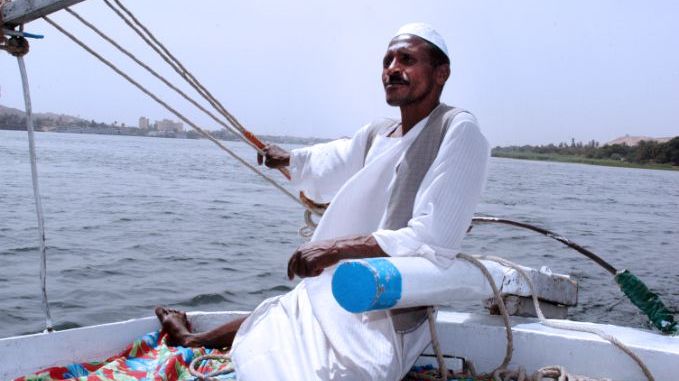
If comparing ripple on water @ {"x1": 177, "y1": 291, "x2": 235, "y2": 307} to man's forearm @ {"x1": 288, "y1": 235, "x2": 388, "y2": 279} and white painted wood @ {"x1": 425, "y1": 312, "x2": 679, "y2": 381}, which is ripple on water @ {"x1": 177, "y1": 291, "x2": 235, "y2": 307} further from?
man's forearm @ {"x1": 288, "y1": 235, "x2": 388, "y2": 279}

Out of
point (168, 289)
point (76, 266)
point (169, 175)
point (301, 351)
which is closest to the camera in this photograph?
point (301, 351)

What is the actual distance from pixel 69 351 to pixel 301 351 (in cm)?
119

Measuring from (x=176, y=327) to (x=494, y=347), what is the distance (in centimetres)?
156

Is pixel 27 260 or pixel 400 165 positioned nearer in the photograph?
pixel 400 165

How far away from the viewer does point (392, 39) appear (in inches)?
114

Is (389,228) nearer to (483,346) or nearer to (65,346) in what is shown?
(483,346)

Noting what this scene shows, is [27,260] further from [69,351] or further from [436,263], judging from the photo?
[436,263]

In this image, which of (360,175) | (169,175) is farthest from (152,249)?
(169,175)

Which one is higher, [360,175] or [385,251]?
[360,175]

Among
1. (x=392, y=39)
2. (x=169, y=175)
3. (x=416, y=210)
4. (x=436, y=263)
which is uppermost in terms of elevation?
(x=392, y=39)

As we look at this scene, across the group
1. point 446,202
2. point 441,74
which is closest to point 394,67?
point 441,74

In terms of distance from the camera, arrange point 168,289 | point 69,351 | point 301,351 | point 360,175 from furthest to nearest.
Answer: point 168,289, point 69,351, point 360,175, point 301,351

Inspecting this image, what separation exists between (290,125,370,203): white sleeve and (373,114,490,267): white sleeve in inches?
25.1

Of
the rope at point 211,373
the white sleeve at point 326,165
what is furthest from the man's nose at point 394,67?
the rope at point 211,373
